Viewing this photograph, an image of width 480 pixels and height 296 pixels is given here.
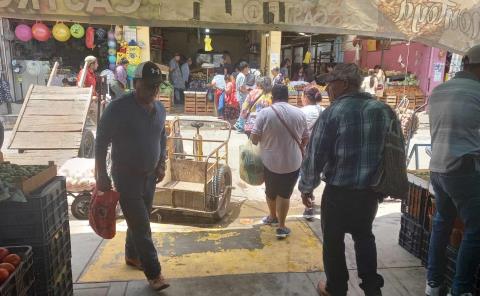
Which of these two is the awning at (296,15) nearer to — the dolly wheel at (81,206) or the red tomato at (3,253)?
the red tomato at (3,253)

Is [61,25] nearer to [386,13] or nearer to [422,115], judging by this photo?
[386,13]

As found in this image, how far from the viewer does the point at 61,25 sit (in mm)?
12047

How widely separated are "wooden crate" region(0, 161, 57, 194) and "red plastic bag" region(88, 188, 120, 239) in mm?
392

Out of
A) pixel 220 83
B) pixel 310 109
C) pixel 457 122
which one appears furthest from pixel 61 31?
pixel 457 122

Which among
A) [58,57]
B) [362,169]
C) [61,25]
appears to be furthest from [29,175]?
[58,57]

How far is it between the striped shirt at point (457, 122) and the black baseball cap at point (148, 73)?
224cm

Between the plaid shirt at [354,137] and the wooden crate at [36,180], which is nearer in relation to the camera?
the wooden crate at [36,180]

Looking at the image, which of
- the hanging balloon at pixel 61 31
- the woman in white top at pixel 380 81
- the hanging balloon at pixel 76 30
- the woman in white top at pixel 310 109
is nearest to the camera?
the woman in white top at pixel 310 109

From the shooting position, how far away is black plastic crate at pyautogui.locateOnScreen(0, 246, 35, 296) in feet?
6.70

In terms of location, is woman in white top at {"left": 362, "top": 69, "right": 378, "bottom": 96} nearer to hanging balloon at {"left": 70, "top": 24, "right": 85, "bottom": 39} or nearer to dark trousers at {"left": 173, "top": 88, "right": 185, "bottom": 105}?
dark trousers at {"left": 173, "top": 88, "right": 185, "bottom": 105}

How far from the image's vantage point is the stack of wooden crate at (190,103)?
14.4 meters

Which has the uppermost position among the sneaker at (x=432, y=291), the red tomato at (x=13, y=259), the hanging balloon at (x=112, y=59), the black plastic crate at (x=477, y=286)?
the hanging balloon at (x=112, y=59)

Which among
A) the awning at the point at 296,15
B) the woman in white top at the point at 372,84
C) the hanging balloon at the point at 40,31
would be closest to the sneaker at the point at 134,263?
the awning at the point at 296,15

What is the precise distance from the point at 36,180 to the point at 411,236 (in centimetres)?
352
